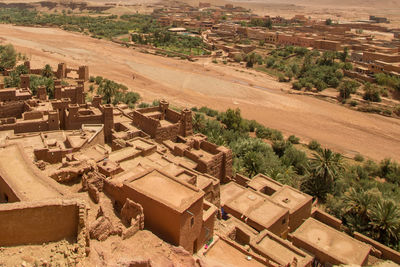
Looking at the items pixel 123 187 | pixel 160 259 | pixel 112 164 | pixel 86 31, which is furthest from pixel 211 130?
pixel 86 31

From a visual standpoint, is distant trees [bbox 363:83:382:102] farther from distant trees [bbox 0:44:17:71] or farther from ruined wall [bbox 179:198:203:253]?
distant trees [bbox 0:44:17:71]

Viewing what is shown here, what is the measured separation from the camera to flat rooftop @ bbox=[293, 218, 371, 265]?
1691cm

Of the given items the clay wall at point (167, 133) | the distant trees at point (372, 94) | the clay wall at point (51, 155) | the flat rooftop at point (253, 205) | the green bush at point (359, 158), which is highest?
the clay wall at point (51, 155)

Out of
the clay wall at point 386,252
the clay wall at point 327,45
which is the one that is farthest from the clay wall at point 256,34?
the clay wall at point 386,252

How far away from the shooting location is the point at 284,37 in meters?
92.0

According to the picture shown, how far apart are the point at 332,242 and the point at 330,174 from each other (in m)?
7.79

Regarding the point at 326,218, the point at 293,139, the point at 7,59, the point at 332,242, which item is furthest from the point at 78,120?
the point at 7,59

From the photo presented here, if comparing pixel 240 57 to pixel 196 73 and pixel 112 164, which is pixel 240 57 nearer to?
pixel 196 73

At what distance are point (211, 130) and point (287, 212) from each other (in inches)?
673

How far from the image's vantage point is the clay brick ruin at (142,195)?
33.2 feet

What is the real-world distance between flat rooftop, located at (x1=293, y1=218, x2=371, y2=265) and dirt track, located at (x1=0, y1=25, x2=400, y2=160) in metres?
21.9

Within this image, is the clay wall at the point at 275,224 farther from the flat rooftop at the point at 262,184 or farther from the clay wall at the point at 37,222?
the clay wall at the point at 37,222

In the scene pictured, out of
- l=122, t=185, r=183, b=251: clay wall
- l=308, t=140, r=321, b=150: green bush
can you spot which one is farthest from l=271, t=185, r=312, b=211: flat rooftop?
l=308, t=140, r=321, b=150: green bush

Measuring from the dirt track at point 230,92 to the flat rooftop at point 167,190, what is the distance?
1168 inches
